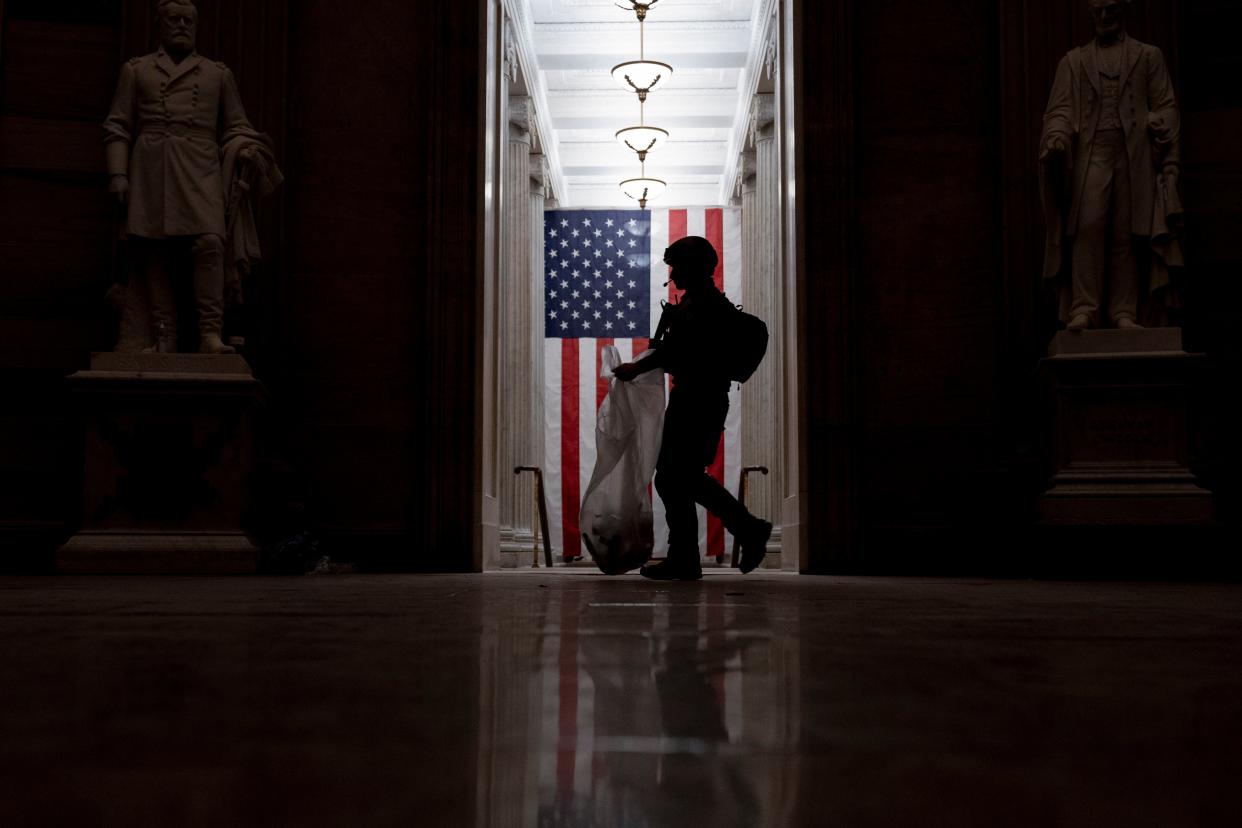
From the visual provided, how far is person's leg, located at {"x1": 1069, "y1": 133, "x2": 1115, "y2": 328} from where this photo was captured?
5.26 m

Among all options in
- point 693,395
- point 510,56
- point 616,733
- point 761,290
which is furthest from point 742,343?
point 761,290

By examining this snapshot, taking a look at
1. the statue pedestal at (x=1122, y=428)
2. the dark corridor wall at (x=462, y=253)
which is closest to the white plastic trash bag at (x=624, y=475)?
the dark corridor wall at (x=462, y=253)

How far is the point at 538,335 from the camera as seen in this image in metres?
12.9

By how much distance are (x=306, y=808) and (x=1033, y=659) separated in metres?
0.76

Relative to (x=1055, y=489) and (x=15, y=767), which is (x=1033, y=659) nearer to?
(x=15, y=767)

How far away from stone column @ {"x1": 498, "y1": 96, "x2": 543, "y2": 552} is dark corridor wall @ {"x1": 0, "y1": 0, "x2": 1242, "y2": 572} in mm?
5166

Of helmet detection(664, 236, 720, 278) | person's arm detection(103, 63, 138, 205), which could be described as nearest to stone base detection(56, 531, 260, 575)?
person's arm detection(103, 63, 138, 205)

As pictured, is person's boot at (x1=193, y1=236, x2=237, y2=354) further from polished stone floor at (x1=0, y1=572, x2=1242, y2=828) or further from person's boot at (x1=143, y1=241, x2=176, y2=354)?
polished stone floor at (x1=0, y1=572, x2=1242, y2=828)

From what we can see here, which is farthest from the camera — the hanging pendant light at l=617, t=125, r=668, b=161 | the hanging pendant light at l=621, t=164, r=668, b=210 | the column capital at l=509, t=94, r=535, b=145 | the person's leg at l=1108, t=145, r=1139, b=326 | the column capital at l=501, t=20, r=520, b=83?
the hanging pendant light at l=621, t=164, r=668, b=210

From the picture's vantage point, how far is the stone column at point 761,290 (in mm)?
11414

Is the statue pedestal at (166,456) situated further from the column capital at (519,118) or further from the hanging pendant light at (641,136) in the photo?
the hanging pendant light at (641,136)

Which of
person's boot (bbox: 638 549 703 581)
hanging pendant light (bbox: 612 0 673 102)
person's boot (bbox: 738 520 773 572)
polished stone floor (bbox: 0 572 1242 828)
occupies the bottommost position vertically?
person's boot (bbox: 638 549 703 581)

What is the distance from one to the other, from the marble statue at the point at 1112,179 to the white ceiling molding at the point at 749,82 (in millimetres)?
5543

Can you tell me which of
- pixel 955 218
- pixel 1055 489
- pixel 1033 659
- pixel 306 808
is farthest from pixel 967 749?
pixel 955 218
